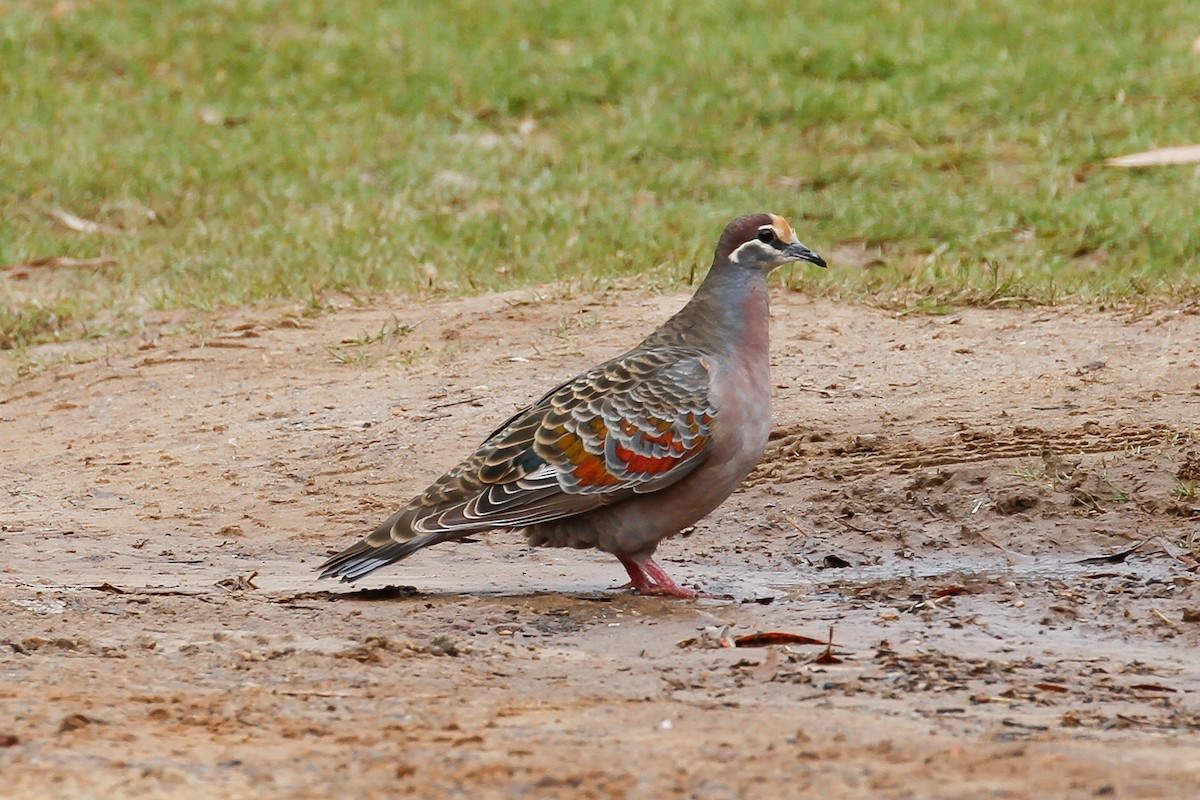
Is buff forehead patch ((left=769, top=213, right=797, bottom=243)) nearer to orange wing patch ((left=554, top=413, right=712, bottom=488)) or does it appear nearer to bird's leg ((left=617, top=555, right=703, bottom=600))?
orange wing patch ((left=554, top=413, right=712, bottom=488))

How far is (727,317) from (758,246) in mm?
294

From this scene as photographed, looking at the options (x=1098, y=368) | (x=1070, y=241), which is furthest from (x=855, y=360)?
(x=1070, y=241)

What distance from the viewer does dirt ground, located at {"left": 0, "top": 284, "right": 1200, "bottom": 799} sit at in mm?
3635

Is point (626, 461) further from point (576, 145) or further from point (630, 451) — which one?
point (576, 145)

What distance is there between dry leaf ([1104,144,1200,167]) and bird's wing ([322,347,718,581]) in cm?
621

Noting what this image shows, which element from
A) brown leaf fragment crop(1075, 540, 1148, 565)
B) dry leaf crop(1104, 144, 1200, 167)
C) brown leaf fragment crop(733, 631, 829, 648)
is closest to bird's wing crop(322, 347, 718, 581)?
brown leaf fragment crop(733, 631, 829, 648)

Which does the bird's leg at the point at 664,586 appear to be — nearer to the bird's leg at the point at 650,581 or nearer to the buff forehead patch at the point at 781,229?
the bird's leg at the point at 650,581

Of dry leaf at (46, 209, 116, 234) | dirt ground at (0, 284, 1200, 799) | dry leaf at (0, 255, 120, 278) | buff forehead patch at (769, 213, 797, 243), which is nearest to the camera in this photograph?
dirt ground at (0, 284, 1200, 799)

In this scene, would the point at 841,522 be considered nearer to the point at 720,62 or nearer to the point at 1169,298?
the point at 1169,298

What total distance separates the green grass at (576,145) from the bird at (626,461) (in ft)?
9.86

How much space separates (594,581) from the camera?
614cm

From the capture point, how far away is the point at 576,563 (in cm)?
654

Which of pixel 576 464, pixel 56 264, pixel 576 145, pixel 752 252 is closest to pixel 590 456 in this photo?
pixel 576 464

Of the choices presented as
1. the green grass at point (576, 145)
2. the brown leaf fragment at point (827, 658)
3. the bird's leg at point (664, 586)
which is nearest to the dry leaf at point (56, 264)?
the green grass at point (576, 145)
